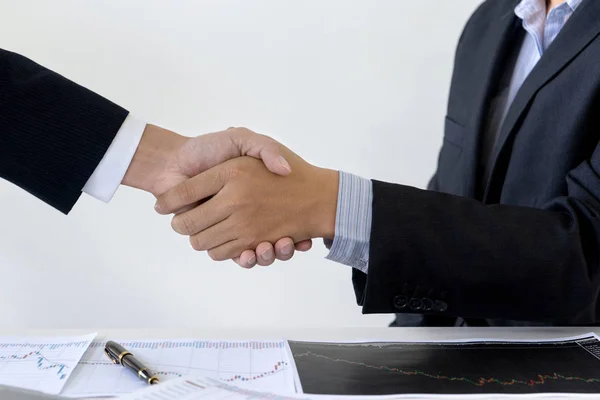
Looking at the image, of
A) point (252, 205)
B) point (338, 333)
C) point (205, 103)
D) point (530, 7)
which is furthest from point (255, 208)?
point (205, 103)

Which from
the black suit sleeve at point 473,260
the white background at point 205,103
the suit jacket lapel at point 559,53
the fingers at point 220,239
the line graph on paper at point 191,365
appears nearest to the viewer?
the line graph on paper at point 191,365

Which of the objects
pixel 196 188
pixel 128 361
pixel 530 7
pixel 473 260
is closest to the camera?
pixel 128 361

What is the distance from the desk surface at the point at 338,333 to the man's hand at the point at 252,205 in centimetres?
15

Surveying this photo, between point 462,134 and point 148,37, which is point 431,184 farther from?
point 148,37

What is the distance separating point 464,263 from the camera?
0.95 metres

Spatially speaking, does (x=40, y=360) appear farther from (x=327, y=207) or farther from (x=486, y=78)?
(x=486, y=78)

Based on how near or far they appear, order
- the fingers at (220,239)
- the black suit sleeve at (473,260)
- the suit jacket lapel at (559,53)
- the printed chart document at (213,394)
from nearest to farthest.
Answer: the printed chart document at (213,394), the black suit sleeve at (473,260), the fingers at (220,239), the suit jacket lapel at (559,53)

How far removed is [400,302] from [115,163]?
1.82ft

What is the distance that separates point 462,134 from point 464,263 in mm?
617

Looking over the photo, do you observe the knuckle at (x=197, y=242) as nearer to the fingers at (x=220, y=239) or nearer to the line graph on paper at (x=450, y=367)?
the fingers at (x=220, y=239)

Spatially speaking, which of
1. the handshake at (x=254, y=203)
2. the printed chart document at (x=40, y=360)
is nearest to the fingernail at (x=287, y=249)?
the handshake at (x=254, y=203)

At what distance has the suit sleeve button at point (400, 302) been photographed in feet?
3.13

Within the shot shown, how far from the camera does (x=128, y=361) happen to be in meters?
0.81

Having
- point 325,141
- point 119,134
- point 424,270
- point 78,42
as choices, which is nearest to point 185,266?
point 325,141
